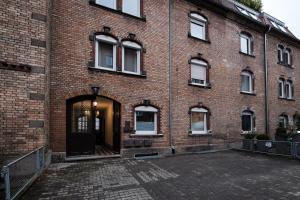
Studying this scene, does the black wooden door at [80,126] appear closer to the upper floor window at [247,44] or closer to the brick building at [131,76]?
the brick building at [131,76]

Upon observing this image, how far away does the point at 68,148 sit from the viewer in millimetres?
9688

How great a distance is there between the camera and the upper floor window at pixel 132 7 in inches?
448

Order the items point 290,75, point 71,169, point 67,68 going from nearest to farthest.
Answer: point 71,169
point 67,68
point 290,75

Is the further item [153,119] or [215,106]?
[215,106]

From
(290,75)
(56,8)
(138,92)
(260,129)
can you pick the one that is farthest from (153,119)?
(290,75)

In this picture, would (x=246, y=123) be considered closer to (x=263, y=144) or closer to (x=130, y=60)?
(x=263, y=144)

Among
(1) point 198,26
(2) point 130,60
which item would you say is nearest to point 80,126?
(2) point 130,60

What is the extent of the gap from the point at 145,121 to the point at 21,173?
6673mm

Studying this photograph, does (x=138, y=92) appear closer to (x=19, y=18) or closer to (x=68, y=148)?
(x=68, y=148)

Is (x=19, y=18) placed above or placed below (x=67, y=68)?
above

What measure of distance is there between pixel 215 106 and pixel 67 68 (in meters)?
8.75

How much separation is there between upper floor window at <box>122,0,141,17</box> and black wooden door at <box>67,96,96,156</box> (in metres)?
4.80

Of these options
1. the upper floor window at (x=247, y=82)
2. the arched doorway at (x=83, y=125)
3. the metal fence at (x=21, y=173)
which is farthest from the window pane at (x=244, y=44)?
the metal fence at (x=21, y=173)

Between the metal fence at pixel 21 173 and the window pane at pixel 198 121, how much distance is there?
27.3 feet
